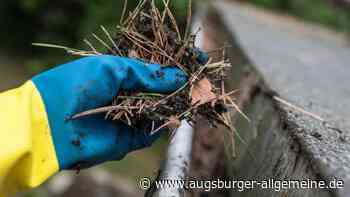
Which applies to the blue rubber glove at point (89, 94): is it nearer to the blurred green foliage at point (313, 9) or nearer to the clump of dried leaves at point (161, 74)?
the clump of dried leaves at point (161, 74)

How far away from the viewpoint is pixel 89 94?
1.32 m

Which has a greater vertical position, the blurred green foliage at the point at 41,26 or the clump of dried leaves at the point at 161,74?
the clump of dried leaves at the point at 161,74

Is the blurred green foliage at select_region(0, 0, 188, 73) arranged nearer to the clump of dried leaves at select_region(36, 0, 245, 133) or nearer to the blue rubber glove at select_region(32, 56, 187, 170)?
the clump of dried leaves at select_region(36, 0, 245, 133)

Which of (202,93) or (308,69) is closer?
(202,93)

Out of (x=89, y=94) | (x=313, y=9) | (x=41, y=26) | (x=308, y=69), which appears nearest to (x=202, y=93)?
(x=89, y=94)

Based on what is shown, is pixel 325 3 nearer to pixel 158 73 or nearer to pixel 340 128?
pixel 340 128

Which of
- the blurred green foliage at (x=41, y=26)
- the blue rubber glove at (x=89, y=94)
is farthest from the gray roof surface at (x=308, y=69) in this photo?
the blurred green foliage at (x=41, y=26)

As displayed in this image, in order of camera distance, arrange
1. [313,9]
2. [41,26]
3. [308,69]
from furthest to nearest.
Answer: [313,9]
[41,26]
[308,69]

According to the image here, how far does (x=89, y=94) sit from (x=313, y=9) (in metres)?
5.51

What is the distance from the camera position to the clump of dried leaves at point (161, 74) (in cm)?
135

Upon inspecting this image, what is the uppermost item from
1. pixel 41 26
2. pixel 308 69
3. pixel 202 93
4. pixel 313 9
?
pixel 202 93

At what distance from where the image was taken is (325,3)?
21.2 feet

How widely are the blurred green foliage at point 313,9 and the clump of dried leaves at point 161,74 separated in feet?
16.0

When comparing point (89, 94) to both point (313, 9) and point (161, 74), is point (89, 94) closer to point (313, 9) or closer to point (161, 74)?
A: point (161, 74)
